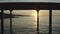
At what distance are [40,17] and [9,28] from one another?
2.08 feet

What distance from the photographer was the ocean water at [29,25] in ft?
8.23

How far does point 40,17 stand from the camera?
8.06 feet

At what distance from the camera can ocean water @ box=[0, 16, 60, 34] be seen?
2510 millimetres

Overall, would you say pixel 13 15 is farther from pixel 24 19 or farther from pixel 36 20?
pixel 36 20

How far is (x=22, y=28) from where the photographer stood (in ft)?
8.46

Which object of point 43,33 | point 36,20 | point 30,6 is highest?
point 30,6

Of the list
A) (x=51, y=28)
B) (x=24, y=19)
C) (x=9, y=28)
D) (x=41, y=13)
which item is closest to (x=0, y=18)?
(x=9, y=28)

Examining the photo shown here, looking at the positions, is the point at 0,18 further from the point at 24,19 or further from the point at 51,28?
the point at 51,28

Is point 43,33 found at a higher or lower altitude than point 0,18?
lower

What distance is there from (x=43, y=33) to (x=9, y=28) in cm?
67

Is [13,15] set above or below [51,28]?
above

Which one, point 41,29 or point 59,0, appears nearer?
point 41,29

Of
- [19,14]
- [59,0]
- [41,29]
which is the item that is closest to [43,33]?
[41,29]

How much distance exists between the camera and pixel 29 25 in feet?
8.49
